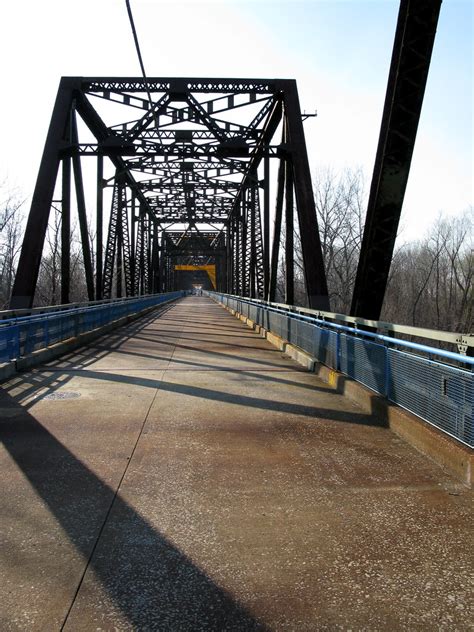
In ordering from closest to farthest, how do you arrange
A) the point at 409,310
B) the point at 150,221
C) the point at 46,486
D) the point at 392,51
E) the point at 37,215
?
the point at 46,486 < the point at 392,51 < the point at 37,215 < the point at 150,221 < the point at 409,310

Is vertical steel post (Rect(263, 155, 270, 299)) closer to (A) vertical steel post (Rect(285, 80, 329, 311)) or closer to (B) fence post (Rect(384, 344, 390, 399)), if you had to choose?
(A) vertical steel post (Rect(285, 80, 329, 311))

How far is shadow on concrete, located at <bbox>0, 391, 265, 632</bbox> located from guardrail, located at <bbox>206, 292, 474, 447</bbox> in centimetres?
261

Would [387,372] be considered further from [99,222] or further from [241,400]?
[99,222]

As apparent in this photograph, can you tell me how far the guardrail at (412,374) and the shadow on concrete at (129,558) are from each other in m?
2.61

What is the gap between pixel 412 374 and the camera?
5.37m

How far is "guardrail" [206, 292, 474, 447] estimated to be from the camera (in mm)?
4312

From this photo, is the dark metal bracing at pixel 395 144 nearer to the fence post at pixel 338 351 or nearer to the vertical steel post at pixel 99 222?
the fence post at pixel 338 351

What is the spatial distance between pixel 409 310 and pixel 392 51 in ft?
166

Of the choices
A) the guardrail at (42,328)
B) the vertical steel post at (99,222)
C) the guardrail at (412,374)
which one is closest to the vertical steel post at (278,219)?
the guardrail at (42,328)

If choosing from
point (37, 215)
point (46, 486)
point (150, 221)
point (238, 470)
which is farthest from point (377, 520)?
point (150, 221)

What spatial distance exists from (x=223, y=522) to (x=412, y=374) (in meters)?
2.82

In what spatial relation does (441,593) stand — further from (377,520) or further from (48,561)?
(48,561)

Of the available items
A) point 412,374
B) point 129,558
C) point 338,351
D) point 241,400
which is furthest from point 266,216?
point 129,558

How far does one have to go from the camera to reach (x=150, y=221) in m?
49.8
